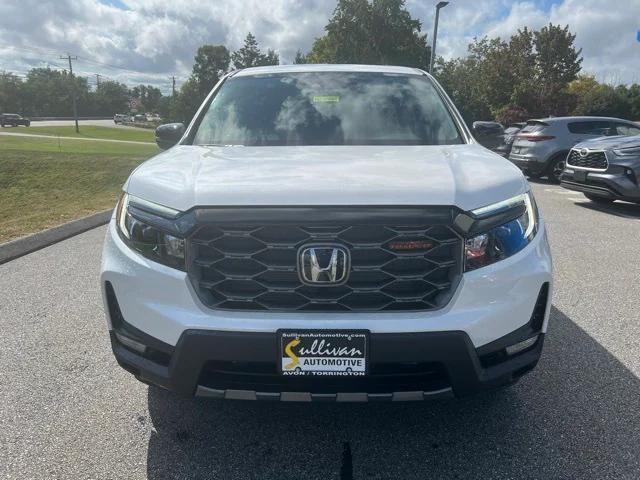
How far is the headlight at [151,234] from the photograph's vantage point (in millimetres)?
2123

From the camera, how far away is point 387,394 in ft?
6.78

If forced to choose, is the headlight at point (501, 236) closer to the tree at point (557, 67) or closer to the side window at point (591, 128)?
the side window at point (591, 128)

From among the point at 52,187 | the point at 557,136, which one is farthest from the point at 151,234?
the point at 557,136

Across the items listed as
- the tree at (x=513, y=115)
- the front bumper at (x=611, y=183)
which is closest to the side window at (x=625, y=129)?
the front bumper at (x=611, y=183)

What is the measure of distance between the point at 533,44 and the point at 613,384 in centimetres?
4420

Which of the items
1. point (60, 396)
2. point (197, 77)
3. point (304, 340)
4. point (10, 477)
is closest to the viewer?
point (304, 340)

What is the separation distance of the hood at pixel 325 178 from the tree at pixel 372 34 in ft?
154

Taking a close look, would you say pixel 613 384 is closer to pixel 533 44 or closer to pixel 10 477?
pixel 10 477

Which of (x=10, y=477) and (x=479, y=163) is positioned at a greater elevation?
(x=479, y=163)

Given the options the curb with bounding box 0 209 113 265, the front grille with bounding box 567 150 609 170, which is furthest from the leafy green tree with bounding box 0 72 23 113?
the front grille with bounding box 567 150 609 170

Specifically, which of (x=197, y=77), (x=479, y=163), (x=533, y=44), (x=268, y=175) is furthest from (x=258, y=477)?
(x=197, y=77)

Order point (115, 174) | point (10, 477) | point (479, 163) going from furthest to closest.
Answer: point (115, 174) → point (479, 163) → point (10, 477)

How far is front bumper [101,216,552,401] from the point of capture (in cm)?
201

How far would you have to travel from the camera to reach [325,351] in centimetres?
201
